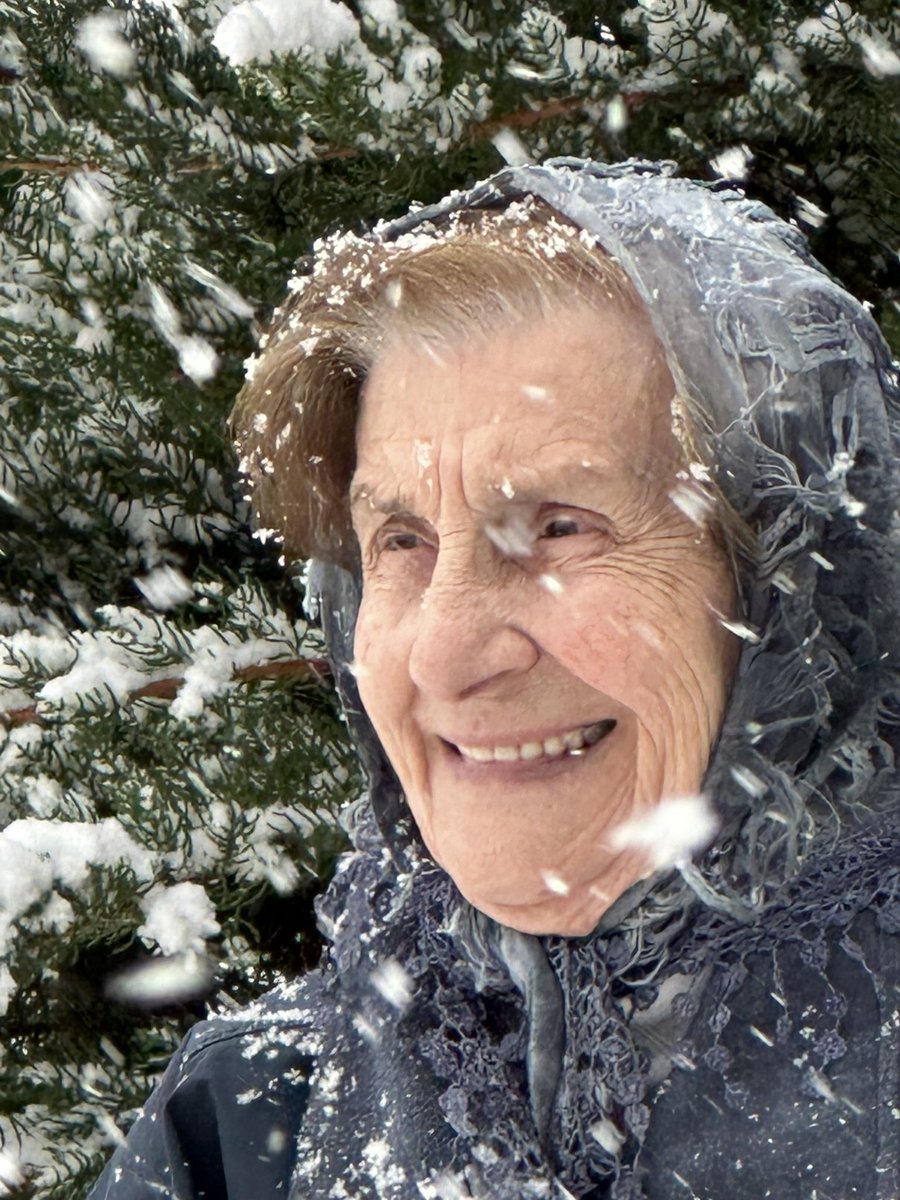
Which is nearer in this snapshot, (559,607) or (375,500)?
(559,607)

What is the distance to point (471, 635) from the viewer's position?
1699 mm

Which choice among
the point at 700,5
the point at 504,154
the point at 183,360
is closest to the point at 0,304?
the point at 183,360

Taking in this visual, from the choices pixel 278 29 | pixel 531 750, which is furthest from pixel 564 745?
pixel 278 29

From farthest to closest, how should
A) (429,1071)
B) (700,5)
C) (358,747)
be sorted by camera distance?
(700,5)
(358,747)
(429,1071)

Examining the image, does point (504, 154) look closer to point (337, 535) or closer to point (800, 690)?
point (337, 535)

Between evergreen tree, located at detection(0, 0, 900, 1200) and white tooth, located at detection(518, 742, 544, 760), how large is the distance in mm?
1166

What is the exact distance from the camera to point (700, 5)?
2.69 meters

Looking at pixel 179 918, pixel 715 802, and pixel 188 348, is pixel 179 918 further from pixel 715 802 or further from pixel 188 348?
pixel 715 802

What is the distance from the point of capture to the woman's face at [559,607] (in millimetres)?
1681

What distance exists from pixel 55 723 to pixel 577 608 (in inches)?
56.2

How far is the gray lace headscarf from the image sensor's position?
164cm

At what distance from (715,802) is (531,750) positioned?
0.21 metres

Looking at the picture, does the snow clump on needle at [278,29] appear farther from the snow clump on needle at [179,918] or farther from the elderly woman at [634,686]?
the snow clump on needle at [179,918]

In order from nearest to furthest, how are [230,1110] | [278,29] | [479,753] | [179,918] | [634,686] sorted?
1. [634,686]
2. [479,753]
3. [230,1110]
4. [278,29]
5. [179,918]
